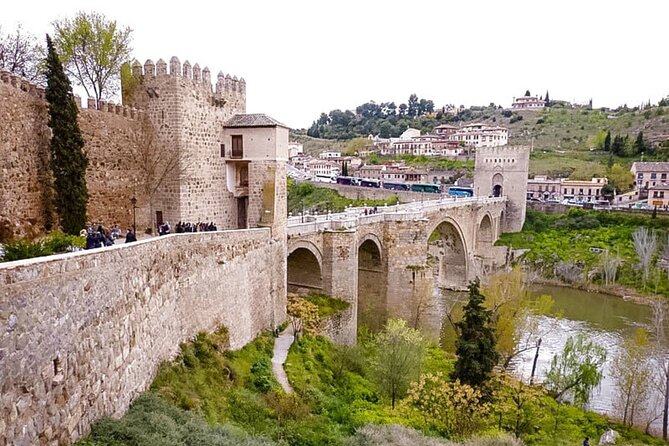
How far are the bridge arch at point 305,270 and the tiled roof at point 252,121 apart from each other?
6.34 m

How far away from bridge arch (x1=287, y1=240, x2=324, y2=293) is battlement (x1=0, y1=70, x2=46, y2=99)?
11.2 m

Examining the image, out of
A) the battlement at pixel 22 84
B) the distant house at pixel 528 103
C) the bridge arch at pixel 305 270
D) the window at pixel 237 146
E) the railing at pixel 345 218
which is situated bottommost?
the bridge arch at pixel 305 270

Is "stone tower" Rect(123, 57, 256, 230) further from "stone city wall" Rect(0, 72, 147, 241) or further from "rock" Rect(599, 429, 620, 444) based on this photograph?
"rock" Rect(599, 429, 620, 444)

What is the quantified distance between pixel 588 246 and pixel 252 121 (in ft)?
123

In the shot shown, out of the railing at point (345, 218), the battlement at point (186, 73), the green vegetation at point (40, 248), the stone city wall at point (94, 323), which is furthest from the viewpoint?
the railing at point (345, 218)

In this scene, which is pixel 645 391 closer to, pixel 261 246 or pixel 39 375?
pixel 261 246

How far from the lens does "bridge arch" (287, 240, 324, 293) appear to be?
2208 cm

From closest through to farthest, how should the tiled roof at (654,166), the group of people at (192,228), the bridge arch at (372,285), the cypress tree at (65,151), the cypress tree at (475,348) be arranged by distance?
1. the cypress tree at (65,151)
2. the group of people at (192,228)
3. the cypress tree at (475,348)
4. the bridge arch at (372,285)
5. the tiled roof at (654,166)

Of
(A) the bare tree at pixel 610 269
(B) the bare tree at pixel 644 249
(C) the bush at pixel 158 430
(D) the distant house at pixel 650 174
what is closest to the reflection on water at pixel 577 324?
(A) the bare tree at pixel 610 269

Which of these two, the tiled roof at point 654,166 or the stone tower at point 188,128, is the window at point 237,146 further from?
the tiled roof at point 654,166

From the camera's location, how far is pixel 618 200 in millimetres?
57406

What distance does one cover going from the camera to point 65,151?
1369 cm

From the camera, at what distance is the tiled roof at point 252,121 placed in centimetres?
1694

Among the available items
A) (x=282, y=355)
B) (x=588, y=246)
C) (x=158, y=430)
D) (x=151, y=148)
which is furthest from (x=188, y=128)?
(x=588, y=246)
